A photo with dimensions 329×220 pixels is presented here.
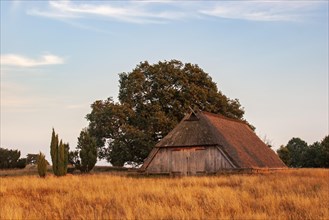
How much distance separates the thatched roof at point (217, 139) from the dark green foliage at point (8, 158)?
89.1 feet

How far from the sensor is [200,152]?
3300 centimetres

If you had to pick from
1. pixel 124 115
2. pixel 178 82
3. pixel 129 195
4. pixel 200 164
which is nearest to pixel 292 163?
pixel 178 82

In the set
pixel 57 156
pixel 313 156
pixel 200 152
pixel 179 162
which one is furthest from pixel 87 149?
pixel 313 156

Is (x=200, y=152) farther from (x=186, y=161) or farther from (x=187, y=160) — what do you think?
(x=186, y=161)

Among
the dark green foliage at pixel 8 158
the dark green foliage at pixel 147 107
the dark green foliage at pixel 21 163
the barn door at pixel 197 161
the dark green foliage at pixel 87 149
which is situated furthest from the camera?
the dark green foliage at pixel 21 163

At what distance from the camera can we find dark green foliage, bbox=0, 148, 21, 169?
52500 mm

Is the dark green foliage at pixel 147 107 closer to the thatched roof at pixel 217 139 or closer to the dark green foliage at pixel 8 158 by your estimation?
the thatched roof at pixel 217 139

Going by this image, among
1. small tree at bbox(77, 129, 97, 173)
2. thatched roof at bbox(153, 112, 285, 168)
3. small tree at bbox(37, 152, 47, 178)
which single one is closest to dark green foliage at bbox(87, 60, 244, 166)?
small tree at bbox(77, 129, 97, 173)

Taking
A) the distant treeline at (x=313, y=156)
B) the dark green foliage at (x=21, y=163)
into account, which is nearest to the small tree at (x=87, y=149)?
the dark green foliage at (x=21, y=163)

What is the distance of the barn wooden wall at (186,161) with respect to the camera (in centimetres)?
3228

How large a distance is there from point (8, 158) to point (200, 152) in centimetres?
3046

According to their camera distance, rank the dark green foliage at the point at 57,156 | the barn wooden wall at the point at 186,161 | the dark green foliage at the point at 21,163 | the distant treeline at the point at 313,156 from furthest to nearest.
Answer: the distant treeline at the point at 313,156, the dark green foliage at the point at 21,163, the dark green foliage at the point at 57,156, the barn wooden wall at the point at 186,161

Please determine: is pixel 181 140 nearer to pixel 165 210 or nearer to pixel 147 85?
pixel 147 85

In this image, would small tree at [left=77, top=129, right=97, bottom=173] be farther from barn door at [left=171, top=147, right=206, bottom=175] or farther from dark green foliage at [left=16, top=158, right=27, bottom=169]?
dark green foliage at [left=16, top=158, right=27, bottom=169]
